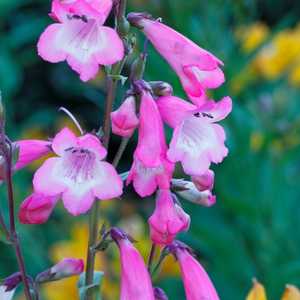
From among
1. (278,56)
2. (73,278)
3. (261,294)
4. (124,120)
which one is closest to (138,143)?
(124,120)

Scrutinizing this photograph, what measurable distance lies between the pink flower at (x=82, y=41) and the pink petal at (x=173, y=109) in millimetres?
152

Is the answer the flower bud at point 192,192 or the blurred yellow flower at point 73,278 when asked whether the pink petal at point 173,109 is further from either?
the blurred yellow flower at point 73,278

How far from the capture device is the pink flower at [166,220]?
1.34 metres

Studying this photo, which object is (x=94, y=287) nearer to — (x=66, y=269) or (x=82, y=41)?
(x=66, y=269)

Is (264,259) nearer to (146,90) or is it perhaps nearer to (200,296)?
(200,296)

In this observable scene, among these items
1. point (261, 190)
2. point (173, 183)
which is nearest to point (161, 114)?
point (173, 183)

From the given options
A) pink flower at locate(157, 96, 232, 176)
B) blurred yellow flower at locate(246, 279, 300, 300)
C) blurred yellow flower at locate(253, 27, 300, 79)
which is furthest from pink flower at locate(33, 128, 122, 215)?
blurred yellow flower at locate(253, 27, 300, 79)

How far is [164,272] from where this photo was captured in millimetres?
2865

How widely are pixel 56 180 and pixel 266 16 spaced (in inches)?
156

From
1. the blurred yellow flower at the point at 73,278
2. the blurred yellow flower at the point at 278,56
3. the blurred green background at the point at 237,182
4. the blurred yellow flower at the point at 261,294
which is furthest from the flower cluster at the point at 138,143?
the blurred yellow flower at the point at 278,56

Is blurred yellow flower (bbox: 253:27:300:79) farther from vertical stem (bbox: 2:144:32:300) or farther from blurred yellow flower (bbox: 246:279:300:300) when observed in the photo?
vertical stem (bbox: 2:144:32:300)

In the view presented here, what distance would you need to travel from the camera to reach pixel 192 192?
147cm

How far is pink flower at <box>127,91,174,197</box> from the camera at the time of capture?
1.29 meters

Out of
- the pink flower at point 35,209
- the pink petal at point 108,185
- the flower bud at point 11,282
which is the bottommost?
the flower bud at point 11,282
